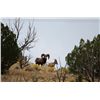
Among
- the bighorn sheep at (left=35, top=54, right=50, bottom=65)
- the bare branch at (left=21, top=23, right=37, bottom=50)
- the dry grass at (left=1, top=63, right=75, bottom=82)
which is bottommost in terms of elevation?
the dry grass at (left=1, top=63, right=75, bottom=82)

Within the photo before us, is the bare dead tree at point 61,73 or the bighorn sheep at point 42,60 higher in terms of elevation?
the bighorn sheep at point 42,60

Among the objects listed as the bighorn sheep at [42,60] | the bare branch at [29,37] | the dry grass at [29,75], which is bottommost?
the dry grass at [29,75]

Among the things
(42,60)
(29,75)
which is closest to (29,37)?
(42,60)

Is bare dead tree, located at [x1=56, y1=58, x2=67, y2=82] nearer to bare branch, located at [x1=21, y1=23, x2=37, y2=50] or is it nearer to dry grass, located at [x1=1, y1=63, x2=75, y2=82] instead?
dry grass, located at [x1=1, y1=63, x2=75, y2=82]

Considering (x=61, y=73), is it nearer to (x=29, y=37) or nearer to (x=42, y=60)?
(x=42, y=60)

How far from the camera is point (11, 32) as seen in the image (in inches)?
148

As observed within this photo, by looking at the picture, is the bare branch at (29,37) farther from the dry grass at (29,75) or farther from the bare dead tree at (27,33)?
the dry grass at (29,75)

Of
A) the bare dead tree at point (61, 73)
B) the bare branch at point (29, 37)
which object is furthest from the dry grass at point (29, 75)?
the bare branch at point (29, 37)

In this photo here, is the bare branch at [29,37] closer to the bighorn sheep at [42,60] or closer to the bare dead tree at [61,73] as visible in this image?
the bighorn sheep at [42,60]

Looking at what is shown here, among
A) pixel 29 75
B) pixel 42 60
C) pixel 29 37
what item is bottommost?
pixel 29 75

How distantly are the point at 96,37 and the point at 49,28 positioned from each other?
43 cm

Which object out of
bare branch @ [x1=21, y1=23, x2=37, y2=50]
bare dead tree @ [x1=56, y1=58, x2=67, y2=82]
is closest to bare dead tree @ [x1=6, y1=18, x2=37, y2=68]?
bare branch @ [x1=21, y1=23, x2=37, y2=50]

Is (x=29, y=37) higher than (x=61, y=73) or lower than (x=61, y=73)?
higher
